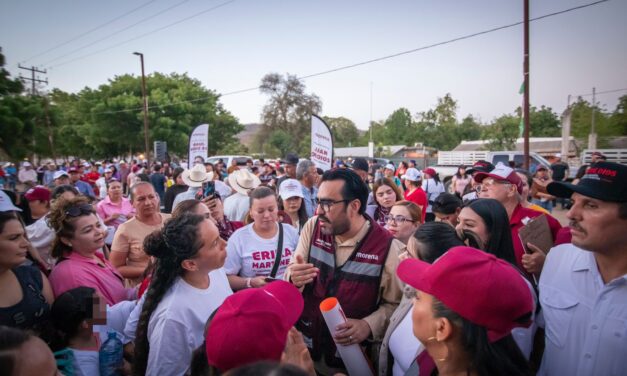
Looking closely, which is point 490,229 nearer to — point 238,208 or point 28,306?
point 28,306

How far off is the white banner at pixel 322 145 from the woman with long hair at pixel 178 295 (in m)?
5.82

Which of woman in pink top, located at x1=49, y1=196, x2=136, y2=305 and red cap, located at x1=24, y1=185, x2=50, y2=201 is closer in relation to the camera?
woman in pink top, located at x1=49, y1=196, x2=136, y2=305

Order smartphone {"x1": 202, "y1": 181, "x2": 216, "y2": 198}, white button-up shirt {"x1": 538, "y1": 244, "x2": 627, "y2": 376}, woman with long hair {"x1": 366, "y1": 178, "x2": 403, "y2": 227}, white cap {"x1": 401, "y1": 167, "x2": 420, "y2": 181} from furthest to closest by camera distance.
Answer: white cap {"x1": 401, "y1": 167, "x2": 420, "y2": 181}
woman with long hair {"x1": 366, "y1": 178, "x2": 403, "y2": 227}
smartphone {"x1": 202, "y1": 181, "x2": 216, "y2": 198}
white button-up shirt {"x1": 538, "y1": 244, "x2": 627, "y2": 376}

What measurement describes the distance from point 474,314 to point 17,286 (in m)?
2.55

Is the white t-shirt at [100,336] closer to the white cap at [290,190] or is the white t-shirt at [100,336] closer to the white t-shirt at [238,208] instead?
the white cap at [290,190]

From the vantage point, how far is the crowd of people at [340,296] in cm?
131

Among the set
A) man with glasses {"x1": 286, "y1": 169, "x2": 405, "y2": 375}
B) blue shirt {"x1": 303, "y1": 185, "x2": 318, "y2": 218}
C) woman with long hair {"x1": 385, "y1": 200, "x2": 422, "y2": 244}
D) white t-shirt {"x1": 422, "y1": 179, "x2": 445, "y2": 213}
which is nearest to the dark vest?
man with glasses {"x1": 286, "y1": 169, "x2": 405, "y2": 375}

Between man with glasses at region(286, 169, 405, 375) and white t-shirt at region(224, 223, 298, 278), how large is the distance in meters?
0.76

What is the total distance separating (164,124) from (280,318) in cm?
3330

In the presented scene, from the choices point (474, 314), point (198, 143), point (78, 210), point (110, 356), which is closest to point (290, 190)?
point (78, 210)

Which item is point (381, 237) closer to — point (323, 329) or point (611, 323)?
point (323, 329)

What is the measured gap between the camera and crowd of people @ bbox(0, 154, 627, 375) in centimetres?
131

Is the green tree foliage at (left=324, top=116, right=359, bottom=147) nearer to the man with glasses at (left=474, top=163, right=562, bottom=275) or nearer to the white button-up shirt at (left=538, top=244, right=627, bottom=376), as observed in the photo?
the man with glasses at (left=474, top=163, right=562, bottom=275)

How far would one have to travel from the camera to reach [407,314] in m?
1.99
